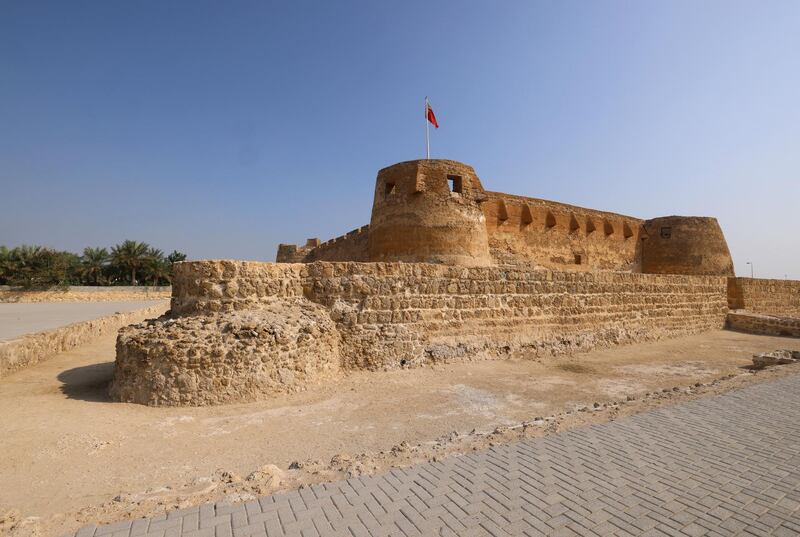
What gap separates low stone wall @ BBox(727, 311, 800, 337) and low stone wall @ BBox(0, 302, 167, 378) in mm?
20320

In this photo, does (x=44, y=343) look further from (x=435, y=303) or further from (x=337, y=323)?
(x=435, y=303)

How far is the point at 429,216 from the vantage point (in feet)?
40.8

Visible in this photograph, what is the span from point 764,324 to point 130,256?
47.8 metres

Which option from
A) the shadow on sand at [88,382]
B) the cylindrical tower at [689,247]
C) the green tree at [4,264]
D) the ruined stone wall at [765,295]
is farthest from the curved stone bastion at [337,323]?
the green tree at [4,264]

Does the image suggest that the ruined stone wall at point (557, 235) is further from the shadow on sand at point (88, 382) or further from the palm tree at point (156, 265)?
the palm tree at point (156, 265)

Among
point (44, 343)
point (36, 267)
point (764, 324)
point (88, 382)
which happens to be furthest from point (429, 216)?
point (36, 267)

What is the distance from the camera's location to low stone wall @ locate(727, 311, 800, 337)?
1376 centimetres

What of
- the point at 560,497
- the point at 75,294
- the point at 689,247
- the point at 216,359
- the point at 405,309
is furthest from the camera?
the point at 75,294

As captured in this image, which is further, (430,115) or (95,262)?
(95,262)

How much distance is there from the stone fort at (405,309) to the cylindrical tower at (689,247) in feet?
15.5

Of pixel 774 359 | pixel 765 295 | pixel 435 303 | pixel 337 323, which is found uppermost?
pixel 435 303

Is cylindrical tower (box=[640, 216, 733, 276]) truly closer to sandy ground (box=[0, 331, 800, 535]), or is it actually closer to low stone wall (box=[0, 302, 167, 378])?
sandy ground (box=[0, 331, 800, 535])

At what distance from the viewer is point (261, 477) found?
309 cm

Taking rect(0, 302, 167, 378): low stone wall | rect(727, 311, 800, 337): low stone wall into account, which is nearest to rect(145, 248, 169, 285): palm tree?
rect(0, 302, 167, 378): low stone wall
